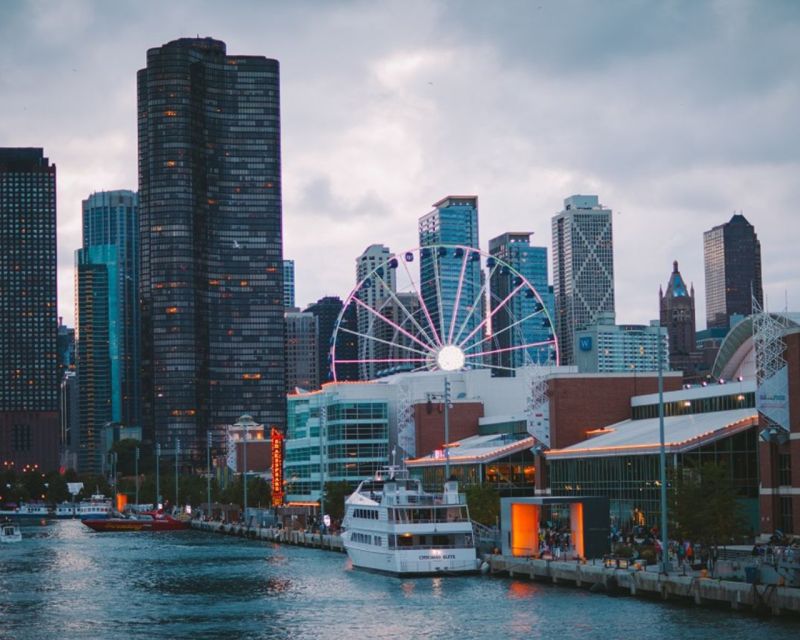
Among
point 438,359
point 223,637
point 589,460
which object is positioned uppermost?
point 438,359

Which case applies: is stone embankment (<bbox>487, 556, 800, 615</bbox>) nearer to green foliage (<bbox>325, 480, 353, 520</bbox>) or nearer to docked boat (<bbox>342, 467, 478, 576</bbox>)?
docked boat (<bbox>342, 467, 478, 576</bbox>)

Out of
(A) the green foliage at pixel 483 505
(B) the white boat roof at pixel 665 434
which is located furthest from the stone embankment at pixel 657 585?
(A) the green foliage at pixel 483 505

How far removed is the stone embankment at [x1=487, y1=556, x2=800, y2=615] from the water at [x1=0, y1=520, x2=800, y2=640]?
97cm

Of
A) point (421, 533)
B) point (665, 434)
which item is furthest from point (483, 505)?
point (421, 533)

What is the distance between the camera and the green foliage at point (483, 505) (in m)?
139

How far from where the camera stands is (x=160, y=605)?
10025 centimetres

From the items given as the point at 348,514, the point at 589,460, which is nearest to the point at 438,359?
the point at 589,460

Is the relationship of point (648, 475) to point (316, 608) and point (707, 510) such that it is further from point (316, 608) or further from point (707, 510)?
point (316, 608)

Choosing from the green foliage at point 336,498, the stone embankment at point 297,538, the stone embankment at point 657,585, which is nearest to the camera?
the stone embankment at point 657,585

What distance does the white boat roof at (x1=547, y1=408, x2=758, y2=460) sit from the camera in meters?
122

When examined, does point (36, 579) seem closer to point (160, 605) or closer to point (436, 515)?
point (160, 605)

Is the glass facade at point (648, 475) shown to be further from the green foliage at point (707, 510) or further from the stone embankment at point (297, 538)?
the stone embankment at point (297, 538)

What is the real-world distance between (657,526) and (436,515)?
844 inches

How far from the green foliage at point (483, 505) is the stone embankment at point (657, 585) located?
26.7 metres
